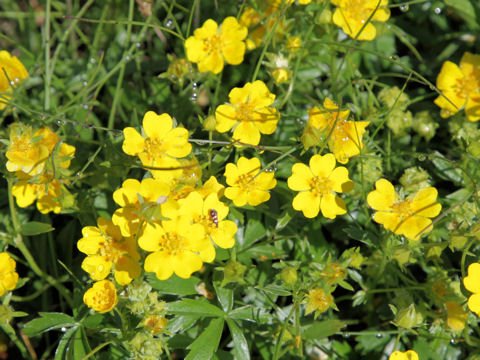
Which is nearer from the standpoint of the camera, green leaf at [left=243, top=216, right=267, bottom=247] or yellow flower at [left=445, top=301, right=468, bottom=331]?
yellow flower at [left=445, top=301, right=468, bottom=331]

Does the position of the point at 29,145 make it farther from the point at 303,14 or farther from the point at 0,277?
the point at 303,14

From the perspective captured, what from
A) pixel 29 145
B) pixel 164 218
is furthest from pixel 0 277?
pixel 164 218

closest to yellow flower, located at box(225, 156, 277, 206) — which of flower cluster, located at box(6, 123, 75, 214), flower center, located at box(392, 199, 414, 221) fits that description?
flower center, located at box(392, 199, 414, 221)

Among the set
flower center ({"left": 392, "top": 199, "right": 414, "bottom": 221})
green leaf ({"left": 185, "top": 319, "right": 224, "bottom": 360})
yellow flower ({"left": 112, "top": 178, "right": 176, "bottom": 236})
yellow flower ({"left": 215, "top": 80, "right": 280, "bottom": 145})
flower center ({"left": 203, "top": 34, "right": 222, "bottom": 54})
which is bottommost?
green leaf ({"left": 185, "top": 319, "right": 224, "bottom": 360})

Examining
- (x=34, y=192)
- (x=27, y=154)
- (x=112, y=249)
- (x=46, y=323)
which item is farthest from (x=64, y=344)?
(x=27, y=154)

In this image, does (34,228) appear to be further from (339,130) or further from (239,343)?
(339,130)

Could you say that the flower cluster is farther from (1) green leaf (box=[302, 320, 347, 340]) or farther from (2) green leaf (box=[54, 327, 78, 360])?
(1) green leaf (box=[302, 320, 347, 340])
